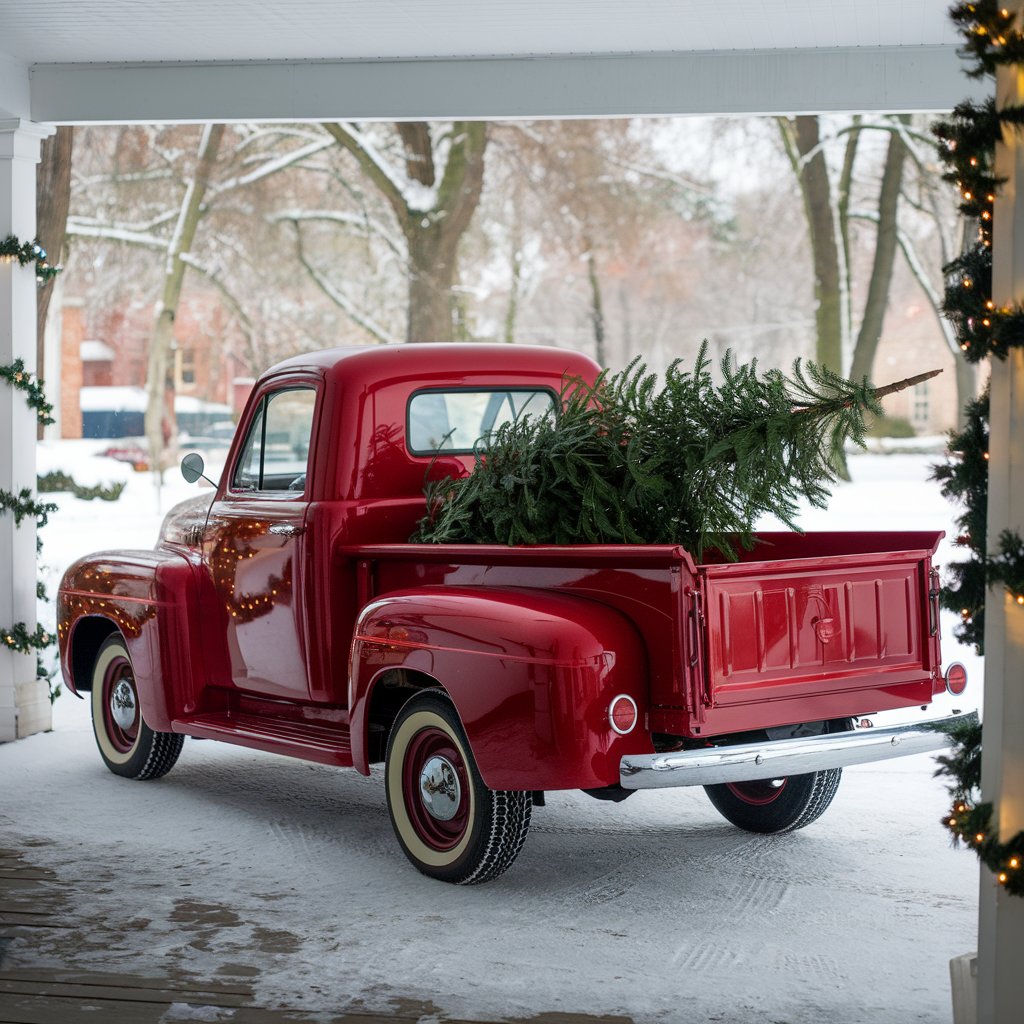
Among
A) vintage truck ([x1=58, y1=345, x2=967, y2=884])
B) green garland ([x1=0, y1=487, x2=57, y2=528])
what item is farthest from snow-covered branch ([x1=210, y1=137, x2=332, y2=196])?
vintage truck ([x1=58, y1=345, x2=967, y2=884])

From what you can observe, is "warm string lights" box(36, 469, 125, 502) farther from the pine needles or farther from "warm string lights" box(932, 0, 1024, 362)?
"warm string lights" box(932, 0, 1024, 362)

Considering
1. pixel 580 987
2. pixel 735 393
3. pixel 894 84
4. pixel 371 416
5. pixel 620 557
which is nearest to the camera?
pixel 580 987

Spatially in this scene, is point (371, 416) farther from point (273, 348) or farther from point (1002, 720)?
point (273, 348)

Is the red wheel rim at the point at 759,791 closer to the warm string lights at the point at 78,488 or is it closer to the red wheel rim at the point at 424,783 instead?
the red wheel rim at the point at 424,783

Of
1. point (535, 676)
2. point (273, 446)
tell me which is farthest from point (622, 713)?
point (273, 446)

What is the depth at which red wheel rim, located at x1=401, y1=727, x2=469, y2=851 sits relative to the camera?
5.29 m

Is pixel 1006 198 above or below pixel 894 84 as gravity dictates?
below

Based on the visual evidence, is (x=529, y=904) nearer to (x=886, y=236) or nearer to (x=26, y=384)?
(x=26, y=384)

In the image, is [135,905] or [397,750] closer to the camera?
[135,905]

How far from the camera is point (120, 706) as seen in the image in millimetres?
7293

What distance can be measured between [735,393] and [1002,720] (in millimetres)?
2183

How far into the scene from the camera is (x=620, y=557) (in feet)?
16.1

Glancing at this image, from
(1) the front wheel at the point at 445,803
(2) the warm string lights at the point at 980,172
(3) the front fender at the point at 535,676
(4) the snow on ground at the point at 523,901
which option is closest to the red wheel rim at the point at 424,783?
(1) the front wheel at the point at 445,803

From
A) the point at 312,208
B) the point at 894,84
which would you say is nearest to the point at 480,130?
the point at 312,208
